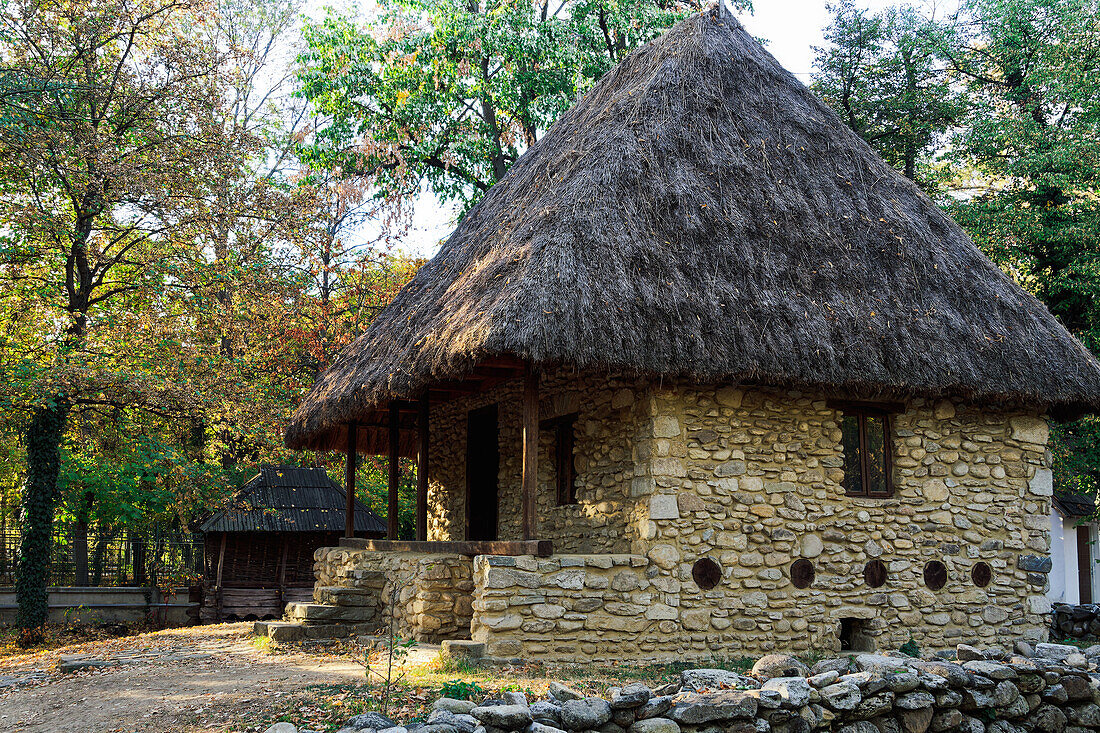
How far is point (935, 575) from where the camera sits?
10227 mm

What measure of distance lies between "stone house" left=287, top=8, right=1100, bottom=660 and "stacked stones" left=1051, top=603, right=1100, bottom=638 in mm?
1615

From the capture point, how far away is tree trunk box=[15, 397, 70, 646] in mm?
13648

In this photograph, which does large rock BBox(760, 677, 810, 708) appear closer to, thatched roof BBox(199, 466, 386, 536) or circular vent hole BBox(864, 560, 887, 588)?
circular vent hole BBox(864, 560, 887, 588)

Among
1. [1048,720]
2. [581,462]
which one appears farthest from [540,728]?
[581,462]

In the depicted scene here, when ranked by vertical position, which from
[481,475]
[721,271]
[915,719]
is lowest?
[915,719]

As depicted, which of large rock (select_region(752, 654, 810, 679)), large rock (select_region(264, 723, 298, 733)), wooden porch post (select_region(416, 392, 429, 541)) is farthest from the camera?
wooden porch post (select_region(416, 392, 429, 541))

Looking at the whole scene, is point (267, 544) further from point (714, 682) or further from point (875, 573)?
point (714, 682)

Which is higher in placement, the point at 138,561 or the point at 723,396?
the point at 723,396

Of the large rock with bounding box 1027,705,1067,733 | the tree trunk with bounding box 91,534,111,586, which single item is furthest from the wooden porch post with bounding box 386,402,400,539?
the tree trunk with bounding box 91,534,111,586

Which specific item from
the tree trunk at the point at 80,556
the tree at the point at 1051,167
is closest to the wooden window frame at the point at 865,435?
the tree at the point at 1051,167

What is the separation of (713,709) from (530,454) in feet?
11.2

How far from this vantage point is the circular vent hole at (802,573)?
9.47 metres

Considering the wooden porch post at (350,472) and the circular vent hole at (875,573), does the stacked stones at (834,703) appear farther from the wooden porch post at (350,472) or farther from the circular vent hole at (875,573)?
the wooden porch post at (350,472)

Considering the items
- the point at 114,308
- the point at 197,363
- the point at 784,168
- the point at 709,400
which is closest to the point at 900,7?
the point at 784,168
